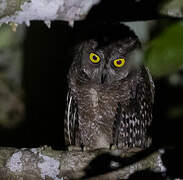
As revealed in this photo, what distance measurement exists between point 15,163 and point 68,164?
1.12 feet

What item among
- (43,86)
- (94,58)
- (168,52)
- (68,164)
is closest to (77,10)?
(68,164)

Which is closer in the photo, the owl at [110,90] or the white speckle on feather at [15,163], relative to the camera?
the white speckle on feather at [15,163]

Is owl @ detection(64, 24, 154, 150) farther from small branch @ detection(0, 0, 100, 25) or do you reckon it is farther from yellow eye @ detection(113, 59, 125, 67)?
small branch @ detection(0, 0, 100, 25)

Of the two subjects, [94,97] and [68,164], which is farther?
[94,97]

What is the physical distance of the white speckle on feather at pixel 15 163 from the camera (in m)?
1.84

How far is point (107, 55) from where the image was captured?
9.63 feet

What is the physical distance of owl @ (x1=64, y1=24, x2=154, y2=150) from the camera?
2.99m

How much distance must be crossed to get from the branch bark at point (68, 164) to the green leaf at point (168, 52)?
48.4 inches

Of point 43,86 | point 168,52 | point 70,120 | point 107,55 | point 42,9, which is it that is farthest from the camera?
point 43,86

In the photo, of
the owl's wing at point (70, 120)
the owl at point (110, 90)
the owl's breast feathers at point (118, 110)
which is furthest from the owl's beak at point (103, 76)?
the owl's wing at point (70, 120)

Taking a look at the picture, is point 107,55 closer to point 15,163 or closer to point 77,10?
point 77,10

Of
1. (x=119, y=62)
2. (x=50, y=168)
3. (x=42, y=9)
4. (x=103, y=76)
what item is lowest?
(x=50, y=168)

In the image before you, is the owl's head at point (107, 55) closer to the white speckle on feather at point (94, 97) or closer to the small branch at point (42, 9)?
the white speckle on feather at point (94, 97)

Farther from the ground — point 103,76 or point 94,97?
point 103,76
